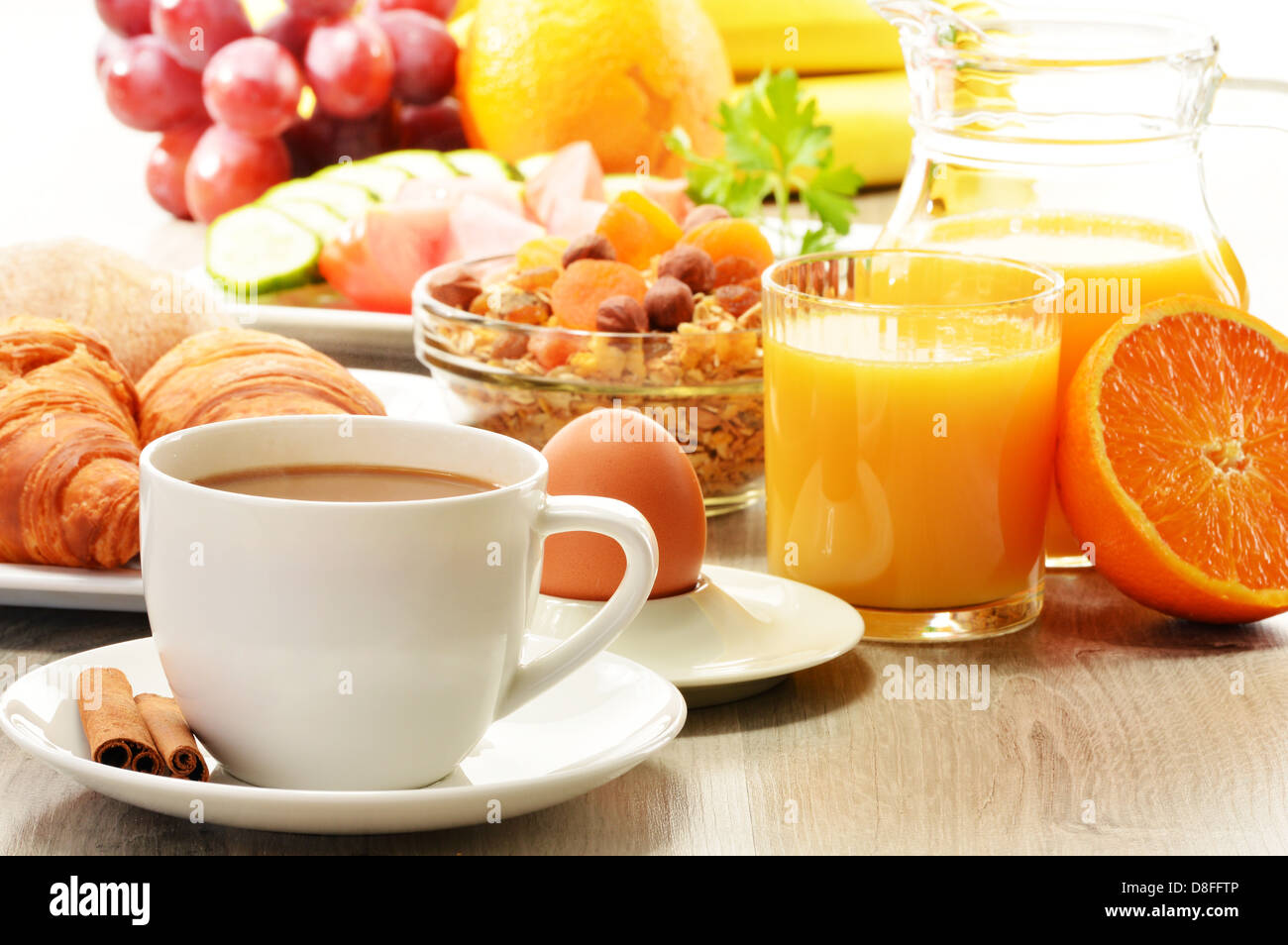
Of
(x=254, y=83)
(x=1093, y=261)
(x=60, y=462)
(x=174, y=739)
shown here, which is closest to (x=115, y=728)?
(x=174, y=739)

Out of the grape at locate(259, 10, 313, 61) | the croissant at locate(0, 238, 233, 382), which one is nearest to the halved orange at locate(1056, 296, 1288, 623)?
the croissant at locate(0, 238, 233, 382)

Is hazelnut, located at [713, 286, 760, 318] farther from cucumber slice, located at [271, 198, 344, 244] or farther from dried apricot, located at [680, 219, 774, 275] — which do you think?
cucumber slice, located at [271, 198, 344, 244]

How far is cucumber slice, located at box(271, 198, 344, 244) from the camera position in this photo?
1.60m

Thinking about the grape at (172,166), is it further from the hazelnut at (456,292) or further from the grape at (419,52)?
the hazelnut at (456,292)

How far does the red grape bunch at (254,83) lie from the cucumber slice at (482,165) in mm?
191

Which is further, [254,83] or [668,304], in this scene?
[254,83]

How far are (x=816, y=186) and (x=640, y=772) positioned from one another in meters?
0.92

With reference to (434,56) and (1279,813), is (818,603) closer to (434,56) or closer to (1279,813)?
(1279,813)

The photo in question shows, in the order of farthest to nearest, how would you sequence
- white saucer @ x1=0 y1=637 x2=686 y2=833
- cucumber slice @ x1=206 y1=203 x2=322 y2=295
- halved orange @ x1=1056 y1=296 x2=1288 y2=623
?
cucumber slice @ x1=206 y1=203 x2=322 y2=295, halved orange @ x1=1056 y1=296 x2=1288 y2=623, white saucer @ x1=0 y1=637 x2=686 y2=833

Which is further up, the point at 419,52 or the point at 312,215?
the point at 419,52

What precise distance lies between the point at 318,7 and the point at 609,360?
1.17 meters

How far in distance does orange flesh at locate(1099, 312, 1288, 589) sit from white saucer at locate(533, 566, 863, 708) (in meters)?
0.20

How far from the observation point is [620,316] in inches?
41.1

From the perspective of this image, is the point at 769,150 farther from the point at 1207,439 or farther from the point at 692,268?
the point at 1207,439
